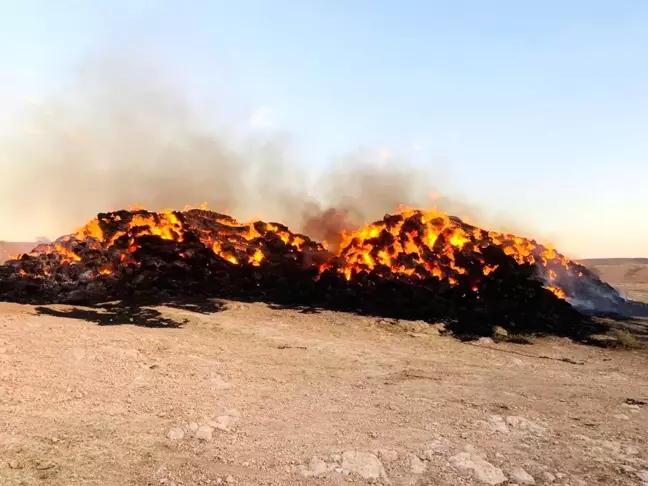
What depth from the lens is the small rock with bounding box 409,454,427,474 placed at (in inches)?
307

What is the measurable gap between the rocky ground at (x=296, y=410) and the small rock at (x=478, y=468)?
0.11 feet

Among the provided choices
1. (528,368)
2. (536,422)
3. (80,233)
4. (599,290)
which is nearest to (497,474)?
(536,422)

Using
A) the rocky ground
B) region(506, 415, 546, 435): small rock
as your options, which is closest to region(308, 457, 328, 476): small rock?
the rocky ground

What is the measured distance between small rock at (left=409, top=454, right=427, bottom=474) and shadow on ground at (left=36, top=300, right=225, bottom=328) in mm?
10308

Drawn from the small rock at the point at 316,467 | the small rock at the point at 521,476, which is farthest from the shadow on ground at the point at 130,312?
the small rock at the point at 521,476

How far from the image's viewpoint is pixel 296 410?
988 cm

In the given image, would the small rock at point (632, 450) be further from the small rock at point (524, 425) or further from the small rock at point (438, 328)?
the small rock at point (438, 328)

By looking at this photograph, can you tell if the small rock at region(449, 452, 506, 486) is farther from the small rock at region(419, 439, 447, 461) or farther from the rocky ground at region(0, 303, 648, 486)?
the small rock at region(419, 439, 447, 461)

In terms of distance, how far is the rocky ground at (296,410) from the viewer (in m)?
7.64

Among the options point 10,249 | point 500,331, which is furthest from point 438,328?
point 10,249

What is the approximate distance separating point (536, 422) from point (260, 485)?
19.6ft

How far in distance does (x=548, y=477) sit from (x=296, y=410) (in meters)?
4.80

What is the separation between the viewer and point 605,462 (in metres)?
8.23

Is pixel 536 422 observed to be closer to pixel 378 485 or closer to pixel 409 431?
pixel 409 431
